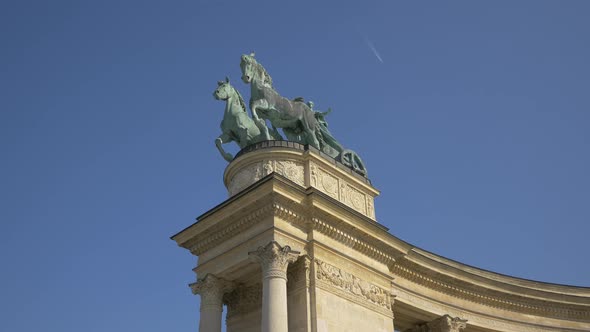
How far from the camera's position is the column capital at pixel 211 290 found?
29453 mm

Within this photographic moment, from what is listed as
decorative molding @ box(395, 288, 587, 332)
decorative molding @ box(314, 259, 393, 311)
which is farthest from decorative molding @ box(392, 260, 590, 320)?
decorative molding @ box(314, 259, 393, 311)

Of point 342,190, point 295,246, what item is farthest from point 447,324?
point 295,246

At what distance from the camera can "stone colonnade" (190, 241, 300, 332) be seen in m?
26.4

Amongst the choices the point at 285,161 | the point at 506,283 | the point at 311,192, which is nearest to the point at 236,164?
the point at 285,161

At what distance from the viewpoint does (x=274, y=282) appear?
27.1 metres

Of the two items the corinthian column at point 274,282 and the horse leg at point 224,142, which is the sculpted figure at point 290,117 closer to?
the horse leg at point 224,142

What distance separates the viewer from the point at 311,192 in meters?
29.4

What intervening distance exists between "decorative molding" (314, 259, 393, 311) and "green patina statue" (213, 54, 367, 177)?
5.92m

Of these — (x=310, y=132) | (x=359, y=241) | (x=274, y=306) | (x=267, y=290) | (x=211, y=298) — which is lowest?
(x=274, y=306)

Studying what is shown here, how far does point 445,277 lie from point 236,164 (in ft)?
39.0

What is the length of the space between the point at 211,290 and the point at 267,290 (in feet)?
12.1

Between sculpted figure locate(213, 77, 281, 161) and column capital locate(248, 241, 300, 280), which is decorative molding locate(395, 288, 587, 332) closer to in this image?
column capital locate(248, 241, 300, 280)

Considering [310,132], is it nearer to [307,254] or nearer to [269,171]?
[269,171]

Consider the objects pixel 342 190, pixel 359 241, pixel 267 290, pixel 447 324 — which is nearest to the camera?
pixel 267 290
